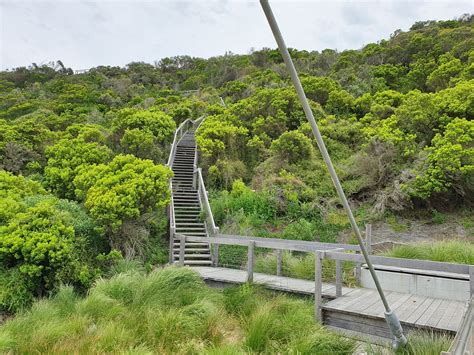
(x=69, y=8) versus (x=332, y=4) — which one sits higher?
(x=69, y=8)

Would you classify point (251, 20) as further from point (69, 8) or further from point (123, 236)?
point (123, 236)

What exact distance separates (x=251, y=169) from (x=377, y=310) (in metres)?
10.6

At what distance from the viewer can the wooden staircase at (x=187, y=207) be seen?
10.7 m

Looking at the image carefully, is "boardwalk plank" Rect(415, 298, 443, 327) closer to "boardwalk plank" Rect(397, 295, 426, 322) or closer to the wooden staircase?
"boardwalk plank" Rect(397, 295, 426, 322)

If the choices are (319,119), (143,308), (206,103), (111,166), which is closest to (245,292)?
(143,308)

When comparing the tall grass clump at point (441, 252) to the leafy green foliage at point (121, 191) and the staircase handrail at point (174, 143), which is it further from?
the staircase handrail at point (174, 143)

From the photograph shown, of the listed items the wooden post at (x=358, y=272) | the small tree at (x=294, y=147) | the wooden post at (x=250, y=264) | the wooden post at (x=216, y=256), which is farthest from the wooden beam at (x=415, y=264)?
the small tree at (x=294, y=147)

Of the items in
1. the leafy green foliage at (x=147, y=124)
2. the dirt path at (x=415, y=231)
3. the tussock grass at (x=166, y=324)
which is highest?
the leafy green foliage at (x=147, y=124)

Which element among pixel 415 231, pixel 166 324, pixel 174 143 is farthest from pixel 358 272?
pixel 174 143

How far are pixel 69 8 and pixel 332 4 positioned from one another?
2696 millimetres

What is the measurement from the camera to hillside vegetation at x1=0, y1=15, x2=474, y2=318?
825 centimetres

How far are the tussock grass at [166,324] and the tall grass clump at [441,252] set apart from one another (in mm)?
2953

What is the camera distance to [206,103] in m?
26.6

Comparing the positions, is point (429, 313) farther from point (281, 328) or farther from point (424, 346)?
point (281, 328)
